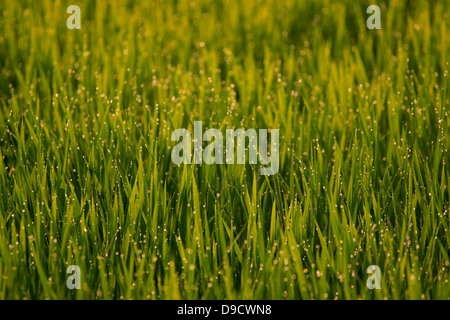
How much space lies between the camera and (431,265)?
1.75 meters

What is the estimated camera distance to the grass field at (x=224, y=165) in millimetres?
1708

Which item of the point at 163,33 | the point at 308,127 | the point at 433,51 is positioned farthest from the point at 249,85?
the point at 433,51

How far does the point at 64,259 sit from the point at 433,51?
2.15 meters

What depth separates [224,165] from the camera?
6.77ft

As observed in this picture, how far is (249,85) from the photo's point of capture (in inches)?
101

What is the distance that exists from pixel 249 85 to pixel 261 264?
110 centimetres

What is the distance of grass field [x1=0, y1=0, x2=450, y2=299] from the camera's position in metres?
1.71
